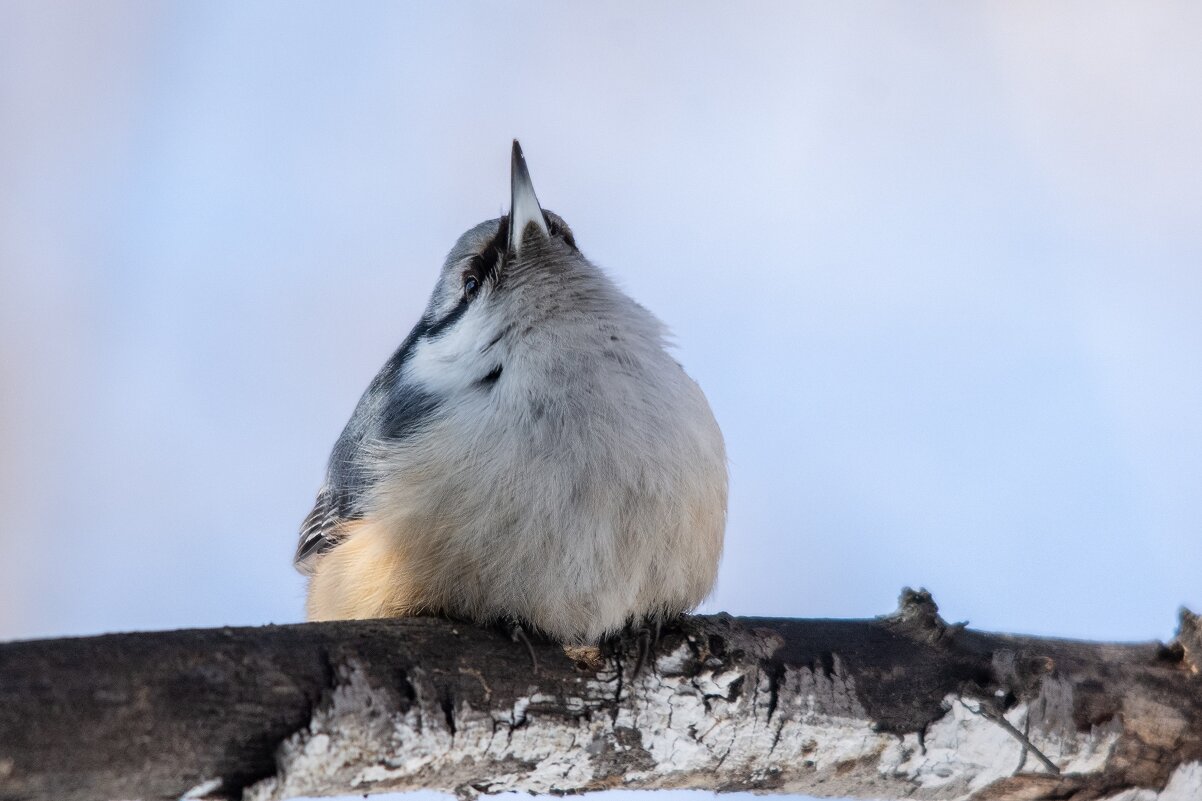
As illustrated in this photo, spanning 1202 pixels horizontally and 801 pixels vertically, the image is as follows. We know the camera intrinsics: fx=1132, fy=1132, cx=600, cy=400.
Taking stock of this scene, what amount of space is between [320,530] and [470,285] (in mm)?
723

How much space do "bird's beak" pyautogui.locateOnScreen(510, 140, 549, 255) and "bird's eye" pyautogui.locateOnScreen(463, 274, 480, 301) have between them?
0.12m

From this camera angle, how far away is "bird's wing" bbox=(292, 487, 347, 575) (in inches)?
105

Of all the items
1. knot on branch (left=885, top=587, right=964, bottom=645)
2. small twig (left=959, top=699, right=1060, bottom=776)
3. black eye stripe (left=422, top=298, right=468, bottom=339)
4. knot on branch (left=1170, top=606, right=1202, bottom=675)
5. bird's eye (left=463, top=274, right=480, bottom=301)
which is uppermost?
bird's eye (left=463, top=274, right=480, bottom=301)

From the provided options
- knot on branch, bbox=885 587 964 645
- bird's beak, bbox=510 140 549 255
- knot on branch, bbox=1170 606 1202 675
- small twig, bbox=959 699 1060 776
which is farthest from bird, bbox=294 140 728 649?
knot on branch, bbox=1170 606 1202 675

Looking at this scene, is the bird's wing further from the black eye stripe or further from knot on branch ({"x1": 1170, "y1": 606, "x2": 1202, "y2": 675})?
knot on branch ({"x1": 1170, "y1": 606, "x2": 1202, "y2": 675})

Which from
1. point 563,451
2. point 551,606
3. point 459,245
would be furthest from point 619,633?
point 459,245

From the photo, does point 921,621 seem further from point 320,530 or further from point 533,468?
point 320,530

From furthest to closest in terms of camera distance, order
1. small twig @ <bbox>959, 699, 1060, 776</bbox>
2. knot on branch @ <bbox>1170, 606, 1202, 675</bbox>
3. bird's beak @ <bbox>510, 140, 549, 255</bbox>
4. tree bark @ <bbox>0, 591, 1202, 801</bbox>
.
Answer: bird's beak @ <bbox>510, 140, 549, 255</bbox> → knot on branch @ <bbox>1170, 606, 1202, 675</bbox> → small twig @ <bbox>959, 699, 1060, 776</bbox> → tree bark @ <bbox>0, 591, 1202, 801</bbox>

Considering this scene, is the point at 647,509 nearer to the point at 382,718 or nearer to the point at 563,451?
A: the point at 563,451

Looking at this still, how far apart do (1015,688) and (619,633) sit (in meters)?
0.82

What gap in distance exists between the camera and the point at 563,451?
225 centimetres

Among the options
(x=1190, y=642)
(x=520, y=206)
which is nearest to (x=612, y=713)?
(x=520, y=206)

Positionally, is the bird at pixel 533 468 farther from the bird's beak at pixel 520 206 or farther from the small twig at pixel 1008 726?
the small twig at pixel 1008 726

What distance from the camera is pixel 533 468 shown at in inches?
87.4
